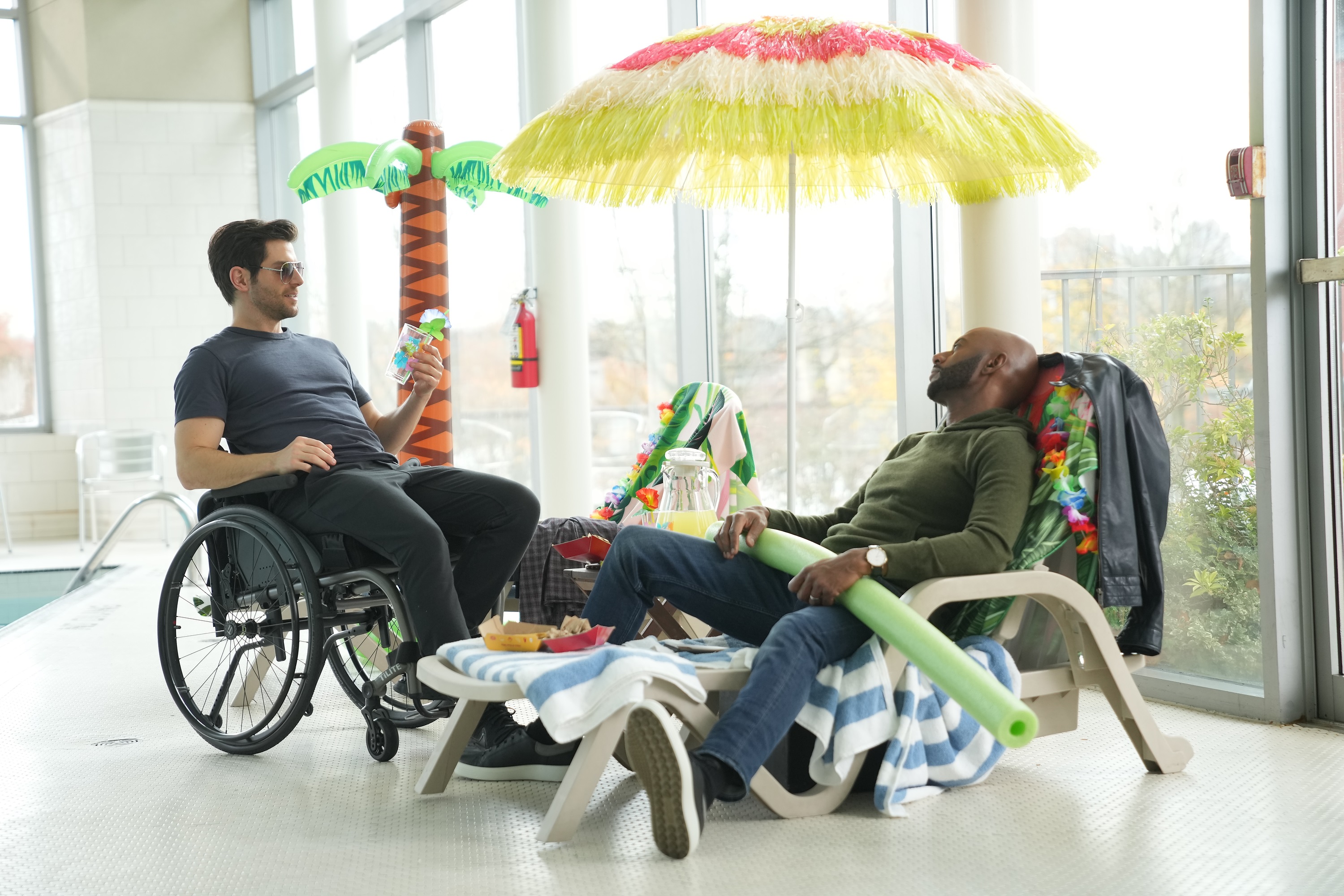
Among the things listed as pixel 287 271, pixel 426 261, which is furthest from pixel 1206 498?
pixel 426 261

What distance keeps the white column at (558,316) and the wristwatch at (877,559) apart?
3.06m

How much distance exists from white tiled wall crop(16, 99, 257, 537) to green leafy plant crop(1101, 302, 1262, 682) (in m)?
7.41

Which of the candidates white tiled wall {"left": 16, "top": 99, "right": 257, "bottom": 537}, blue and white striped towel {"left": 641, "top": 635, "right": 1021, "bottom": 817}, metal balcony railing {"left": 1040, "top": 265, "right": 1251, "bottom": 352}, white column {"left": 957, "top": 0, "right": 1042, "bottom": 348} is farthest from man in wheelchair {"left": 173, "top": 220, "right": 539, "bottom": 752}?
white tiled wall {"left": 16, "top": 99, "right": 257, "bottom": 537}

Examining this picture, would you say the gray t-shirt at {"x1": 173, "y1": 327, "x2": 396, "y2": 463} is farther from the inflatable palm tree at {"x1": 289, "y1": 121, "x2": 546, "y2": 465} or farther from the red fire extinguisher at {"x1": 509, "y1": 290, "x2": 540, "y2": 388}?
the red fire extinguisher at {"x1": 509, "y1": 290, "x2": 540, "y2": 388}

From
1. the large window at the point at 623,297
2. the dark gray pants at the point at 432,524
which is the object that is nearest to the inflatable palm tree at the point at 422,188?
the dark gray pants at the point at 432,524

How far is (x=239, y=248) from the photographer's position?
9.98 ft

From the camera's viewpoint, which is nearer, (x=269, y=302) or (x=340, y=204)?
(x=269, y=302)

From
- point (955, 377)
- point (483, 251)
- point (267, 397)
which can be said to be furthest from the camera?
point (483, 251)

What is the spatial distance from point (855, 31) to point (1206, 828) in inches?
68.9

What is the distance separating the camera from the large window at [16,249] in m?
9.11

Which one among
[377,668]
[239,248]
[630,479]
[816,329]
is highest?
[239,248]

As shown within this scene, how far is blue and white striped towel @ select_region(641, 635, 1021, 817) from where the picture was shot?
2264mm

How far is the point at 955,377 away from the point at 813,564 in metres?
0.60

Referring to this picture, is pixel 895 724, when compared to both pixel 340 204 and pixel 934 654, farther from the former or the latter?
pixel 340 204
